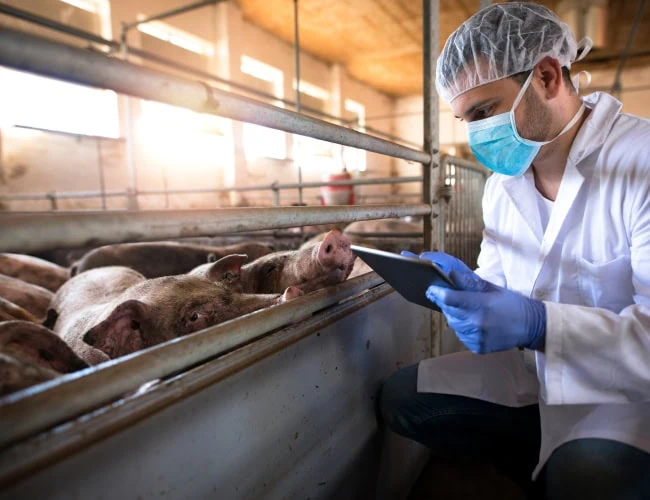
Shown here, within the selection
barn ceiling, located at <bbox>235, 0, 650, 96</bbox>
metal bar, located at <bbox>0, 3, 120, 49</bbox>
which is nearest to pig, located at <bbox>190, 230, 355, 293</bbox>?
metal bar, located at <bbox>0, 3, 120, 49</bbox>

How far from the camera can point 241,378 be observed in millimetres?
887

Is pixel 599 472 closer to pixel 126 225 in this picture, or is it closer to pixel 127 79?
pixel 126 225

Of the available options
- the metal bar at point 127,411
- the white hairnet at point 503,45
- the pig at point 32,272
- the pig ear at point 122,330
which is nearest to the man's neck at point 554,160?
the white hairnet at point 503,45

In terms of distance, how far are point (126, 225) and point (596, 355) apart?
1.13 metres

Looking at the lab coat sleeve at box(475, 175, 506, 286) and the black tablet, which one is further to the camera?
the lab coat sleeve at box(475, 175, 506, 286)

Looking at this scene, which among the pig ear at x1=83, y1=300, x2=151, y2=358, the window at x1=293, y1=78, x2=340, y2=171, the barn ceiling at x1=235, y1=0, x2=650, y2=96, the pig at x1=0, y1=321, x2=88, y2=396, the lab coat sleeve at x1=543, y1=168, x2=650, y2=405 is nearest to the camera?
the pig at x1=0, y1=321, x2=88, y2=396

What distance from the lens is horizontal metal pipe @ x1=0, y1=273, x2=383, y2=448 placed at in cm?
56

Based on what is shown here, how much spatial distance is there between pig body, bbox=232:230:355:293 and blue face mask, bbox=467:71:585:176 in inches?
24.0

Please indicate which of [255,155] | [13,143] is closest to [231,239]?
[13,143]

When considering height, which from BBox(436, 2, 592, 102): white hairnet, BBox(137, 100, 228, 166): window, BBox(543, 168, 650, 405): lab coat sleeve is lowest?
BBox(543, 168, 650, 405): lab coat sleeve

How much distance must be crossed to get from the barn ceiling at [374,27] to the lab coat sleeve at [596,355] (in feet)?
26.1

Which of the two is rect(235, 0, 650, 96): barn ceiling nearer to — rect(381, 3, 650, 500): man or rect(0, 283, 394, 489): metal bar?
rect(381, 3, 650, 500): man

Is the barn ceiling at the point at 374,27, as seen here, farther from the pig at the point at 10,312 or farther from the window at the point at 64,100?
the pig at the point at 10,312

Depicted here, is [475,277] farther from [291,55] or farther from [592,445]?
[291,55]
